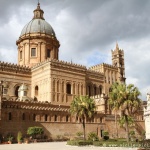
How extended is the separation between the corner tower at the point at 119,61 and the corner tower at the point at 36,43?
63.3ft

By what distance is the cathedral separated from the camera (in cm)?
4106

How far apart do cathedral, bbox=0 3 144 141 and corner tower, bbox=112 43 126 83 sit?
295 mm

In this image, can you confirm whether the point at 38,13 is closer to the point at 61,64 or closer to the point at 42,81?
the point at 61,64

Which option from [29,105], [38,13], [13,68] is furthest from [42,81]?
[38,13]

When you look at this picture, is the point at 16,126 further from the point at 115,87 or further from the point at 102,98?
the point at 102,98

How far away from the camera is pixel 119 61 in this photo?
7400cm

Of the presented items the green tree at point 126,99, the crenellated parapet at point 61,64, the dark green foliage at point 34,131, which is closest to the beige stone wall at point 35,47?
the crenellated parapet at point 61,64

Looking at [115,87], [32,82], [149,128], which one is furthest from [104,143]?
[32,82]

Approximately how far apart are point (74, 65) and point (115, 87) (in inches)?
924

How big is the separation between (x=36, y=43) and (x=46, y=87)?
533 inches

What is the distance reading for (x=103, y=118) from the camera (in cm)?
5116

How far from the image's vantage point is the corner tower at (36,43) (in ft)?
195

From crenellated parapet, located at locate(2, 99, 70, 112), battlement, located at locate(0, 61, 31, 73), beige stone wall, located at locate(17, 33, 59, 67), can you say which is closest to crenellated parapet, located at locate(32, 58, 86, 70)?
battlement, located at locate(0, 61, 31, 73)

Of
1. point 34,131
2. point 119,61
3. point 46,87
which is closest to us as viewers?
point 34,131
